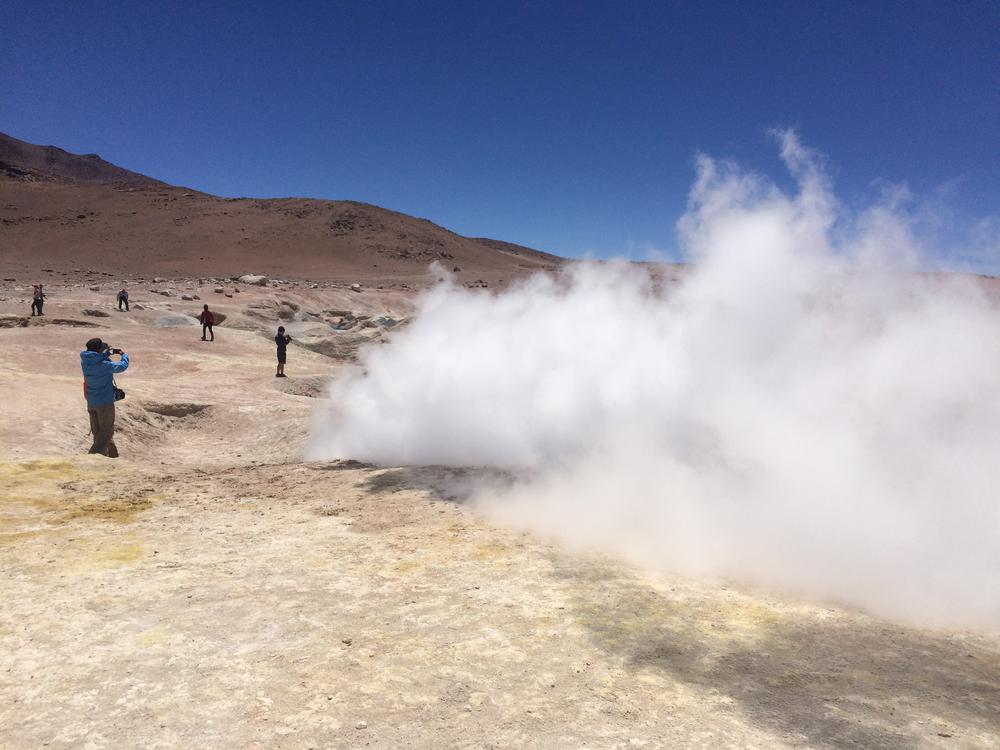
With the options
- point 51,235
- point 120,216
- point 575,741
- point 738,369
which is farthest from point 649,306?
point 120,216

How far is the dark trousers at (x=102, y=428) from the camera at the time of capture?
328 inches

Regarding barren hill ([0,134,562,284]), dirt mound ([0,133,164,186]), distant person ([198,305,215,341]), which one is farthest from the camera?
dirt mound ([0,133,164,186])

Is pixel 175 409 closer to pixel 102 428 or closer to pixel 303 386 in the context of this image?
pixel 102 428

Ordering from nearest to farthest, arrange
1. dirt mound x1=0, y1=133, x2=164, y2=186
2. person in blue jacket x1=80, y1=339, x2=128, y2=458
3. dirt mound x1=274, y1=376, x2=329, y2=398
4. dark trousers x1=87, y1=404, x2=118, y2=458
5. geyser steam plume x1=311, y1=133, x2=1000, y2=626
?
geyser steam plume x1=311, y1=133, x2=1000, y2=626 → person in blue jacket x1=80, y1=339, x2=128, y2=458 → dark trousers x1=87, y1=404, x2=118, y2=458 → dirt mound x1=274, y1=376, x2=329, y2=398 → dirt mound x1=0, y1=133, x2=164, y2=186

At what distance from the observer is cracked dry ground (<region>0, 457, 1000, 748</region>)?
9.68 ft

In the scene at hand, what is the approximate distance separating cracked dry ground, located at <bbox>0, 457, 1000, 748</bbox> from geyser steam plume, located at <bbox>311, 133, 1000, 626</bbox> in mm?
745

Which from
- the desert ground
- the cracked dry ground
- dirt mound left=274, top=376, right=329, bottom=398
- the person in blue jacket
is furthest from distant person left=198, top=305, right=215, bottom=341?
the cracked dry ground

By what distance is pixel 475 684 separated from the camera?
10.9ft

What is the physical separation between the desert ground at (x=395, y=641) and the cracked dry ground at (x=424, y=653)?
1 cm

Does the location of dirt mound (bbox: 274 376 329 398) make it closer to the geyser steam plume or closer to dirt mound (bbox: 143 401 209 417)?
dirt mound (bbox: 143 401 209 417)

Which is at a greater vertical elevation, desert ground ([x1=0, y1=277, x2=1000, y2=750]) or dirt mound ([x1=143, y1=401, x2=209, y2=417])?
desert ground ([x1=0, y1=277, x2=1000, y2=750])

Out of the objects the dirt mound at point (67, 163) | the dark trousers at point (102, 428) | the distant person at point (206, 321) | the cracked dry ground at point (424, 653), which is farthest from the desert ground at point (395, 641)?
the dirt mound at point (67, 163)

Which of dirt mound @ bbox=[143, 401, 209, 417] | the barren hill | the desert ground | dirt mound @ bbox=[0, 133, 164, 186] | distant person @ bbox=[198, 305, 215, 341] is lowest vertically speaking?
dirt mound @ bbox=[143, 401, 209, 417]

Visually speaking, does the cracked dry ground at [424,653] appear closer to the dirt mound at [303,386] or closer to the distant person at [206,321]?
the dirt mound at [303,386]
